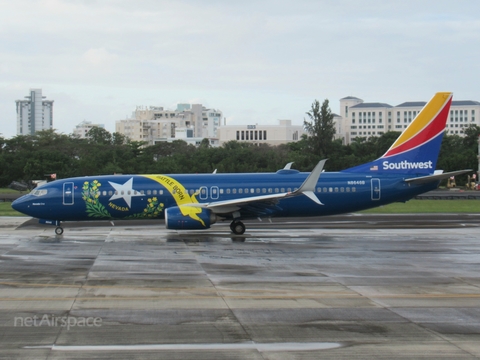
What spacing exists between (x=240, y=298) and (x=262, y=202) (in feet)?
51.5

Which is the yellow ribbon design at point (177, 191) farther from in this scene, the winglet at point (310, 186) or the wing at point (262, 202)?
the winglet at point (310, 186)

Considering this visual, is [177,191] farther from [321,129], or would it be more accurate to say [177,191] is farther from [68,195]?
[321,129]

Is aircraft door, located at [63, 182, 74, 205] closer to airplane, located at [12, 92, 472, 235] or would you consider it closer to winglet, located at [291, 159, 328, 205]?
airplane, located at [12, 92, 472, 235]

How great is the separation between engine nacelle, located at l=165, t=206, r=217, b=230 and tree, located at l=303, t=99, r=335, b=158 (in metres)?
71.0

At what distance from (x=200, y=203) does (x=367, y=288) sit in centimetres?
1613

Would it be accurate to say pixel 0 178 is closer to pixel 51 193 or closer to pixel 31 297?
pixel 51 193

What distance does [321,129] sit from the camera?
3994 inches

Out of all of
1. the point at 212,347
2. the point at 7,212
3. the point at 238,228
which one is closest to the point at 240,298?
the point at 212,347

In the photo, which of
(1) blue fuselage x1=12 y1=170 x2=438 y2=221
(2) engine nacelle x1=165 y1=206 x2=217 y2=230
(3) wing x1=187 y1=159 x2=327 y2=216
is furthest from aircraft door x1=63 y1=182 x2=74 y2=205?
(3) wing x1=187 y1=159 x2=327 y2=216

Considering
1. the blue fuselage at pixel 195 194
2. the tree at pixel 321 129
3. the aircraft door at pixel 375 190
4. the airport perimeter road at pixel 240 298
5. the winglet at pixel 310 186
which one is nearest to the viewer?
the airport perimeter road at pixel 240 298

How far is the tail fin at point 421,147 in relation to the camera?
1314 inches

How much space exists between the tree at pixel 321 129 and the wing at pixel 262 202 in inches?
2721

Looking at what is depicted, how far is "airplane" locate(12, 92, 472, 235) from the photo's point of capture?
3159 cm

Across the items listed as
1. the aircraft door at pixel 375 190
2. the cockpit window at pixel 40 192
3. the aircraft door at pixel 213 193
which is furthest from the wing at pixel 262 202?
the cockpit window at pixel 40 192
